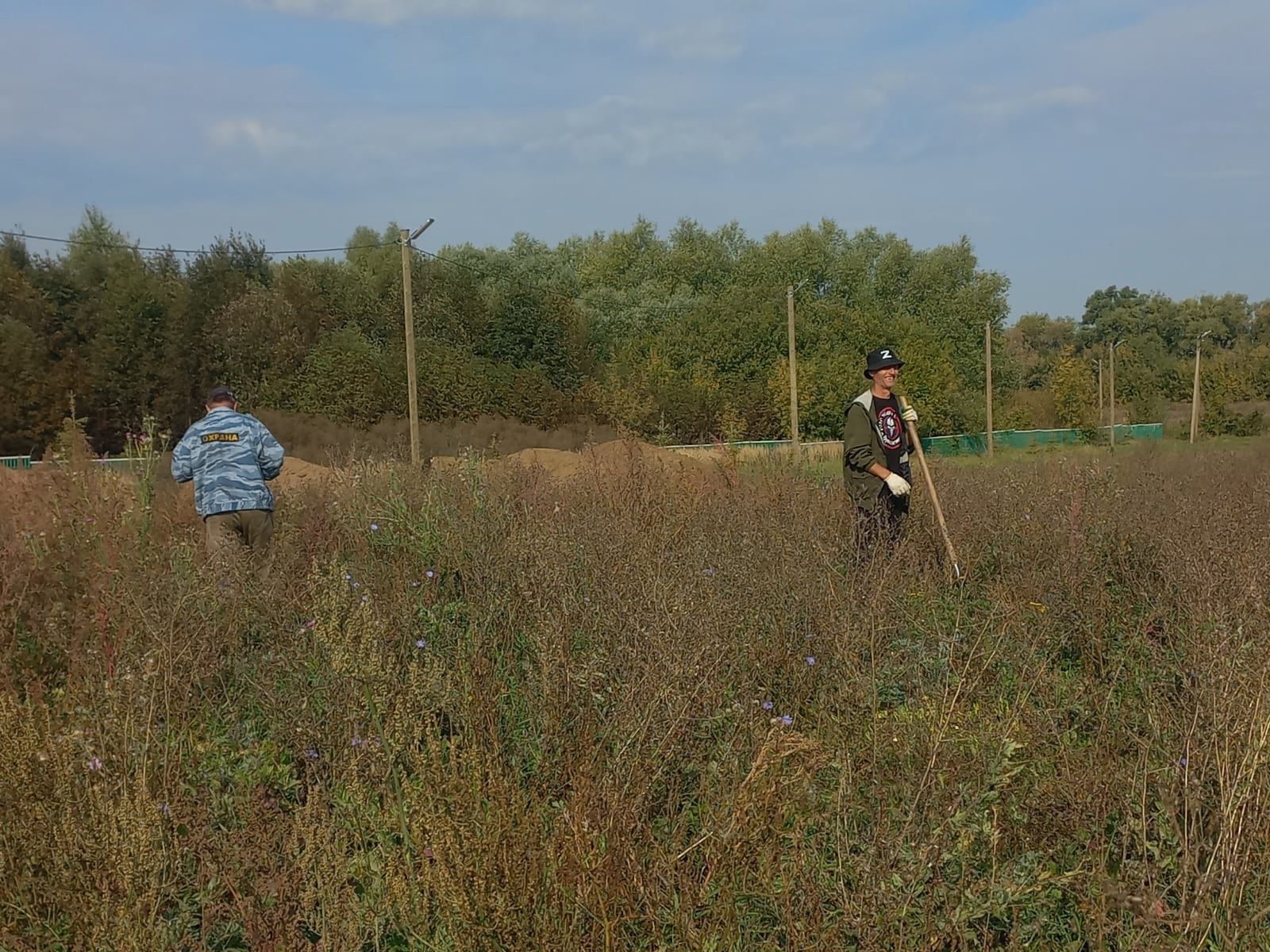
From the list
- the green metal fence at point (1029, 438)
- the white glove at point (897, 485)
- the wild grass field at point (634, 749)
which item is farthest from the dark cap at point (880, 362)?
the green metal fence at point (1029, 438)

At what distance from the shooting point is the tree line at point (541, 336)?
30375 mm

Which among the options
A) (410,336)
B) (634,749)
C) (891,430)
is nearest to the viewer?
(634,749)

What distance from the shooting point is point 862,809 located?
2580 millimetres

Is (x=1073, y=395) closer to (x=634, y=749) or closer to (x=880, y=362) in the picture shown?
(x=880, y=362)

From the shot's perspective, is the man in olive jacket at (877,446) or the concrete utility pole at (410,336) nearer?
the man in olive jacket at (877,446)

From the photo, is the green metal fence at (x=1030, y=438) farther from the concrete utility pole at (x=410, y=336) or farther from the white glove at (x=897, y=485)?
the white glove at (x=897, y=485)

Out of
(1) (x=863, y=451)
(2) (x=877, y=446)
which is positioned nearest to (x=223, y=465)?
(1) (x=863, y=451)

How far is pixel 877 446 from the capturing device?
6.32 meters

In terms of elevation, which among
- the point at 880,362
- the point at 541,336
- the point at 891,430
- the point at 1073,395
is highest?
the point at 541,336

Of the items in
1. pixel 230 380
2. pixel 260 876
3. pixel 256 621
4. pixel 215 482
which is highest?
pixel 230 380

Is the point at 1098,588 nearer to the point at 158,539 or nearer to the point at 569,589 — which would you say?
the point at 569,589

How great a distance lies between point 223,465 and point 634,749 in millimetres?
4189

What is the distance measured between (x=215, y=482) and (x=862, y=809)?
188 inches

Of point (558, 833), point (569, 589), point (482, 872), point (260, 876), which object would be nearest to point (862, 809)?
point (558, 833)
